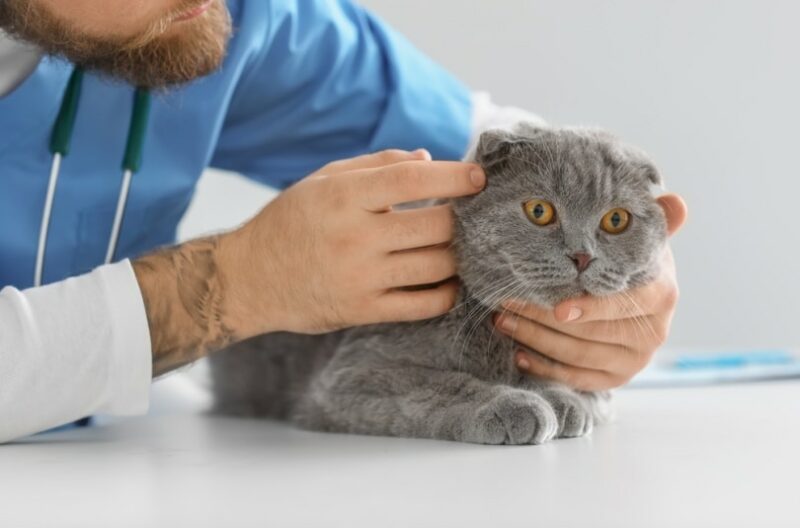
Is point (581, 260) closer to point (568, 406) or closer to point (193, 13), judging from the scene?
point (568, 406)

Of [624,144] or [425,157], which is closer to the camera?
[425,157]

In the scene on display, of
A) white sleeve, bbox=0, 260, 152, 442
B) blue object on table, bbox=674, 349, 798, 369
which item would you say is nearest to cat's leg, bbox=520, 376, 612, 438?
white sleeve, bbox=0, 260, 152, 442

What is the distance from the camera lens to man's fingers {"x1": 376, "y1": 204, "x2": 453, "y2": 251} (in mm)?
1189

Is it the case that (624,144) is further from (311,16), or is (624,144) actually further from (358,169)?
(311,16)

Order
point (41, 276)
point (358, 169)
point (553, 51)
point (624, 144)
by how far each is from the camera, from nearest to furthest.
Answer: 1. point (358, 169)
2. point (624, 144)
3. point (41, 276)
4. point (553, 51)

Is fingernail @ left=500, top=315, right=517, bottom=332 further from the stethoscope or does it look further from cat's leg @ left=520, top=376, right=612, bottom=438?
the stethoscope

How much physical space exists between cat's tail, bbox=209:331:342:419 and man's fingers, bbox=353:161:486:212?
0.42 metres

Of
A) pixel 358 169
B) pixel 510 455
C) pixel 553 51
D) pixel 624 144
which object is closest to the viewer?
pixel 510 455

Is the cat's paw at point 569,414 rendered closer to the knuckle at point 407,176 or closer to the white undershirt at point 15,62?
the knuckle at point 407,176

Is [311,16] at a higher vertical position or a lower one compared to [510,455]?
higher

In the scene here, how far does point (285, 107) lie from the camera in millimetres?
1787

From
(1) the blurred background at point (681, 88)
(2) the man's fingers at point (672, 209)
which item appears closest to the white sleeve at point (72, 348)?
(2) the man's fingers at point (672, 209)

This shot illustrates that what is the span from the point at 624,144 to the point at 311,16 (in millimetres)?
669

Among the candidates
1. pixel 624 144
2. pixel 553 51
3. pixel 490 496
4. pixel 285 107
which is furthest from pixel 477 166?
pixel 553 51
